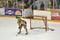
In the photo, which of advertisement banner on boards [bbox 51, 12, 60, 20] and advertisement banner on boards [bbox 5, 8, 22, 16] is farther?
advertisement banner on boards [bbox 5, 8, 22, 16]

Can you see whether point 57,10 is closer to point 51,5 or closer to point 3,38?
point 51,5

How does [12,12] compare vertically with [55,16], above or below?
above

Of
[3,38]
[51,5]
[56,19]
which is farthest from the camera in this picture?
[51,5]

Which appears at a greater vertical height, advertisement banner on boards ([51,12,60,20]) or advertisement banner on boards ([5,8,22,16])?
advertisement banner on boards ([5,8,22,16])

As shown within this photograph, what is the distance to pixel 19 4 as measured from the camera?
37.9 ft

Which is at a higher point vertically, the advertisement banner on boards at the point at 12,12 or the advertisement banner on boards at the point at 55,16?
the advertisement banner on boards at the point at 12,12

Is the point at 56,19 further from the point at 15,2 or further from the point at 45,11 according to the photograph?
the point at 15,2

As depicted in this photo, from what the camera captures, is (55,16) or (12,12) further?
(12,12)

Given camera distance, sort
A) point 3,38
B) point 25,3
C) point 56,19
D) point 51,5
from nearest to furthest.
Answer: point 3,38 < point 56,19 < point 51,5 < point 25,3

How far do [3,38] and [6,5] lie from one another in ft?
22.4

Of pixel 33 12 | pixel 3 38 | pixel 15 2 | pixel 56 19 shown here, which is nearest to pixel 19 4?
pixel 15 2

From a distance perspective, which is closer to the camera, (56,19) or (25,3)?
(56,19)

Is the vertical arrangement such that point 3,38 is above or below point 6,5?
below

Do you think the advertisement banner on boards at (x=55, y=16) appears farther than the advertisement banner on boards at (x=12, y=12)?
No
